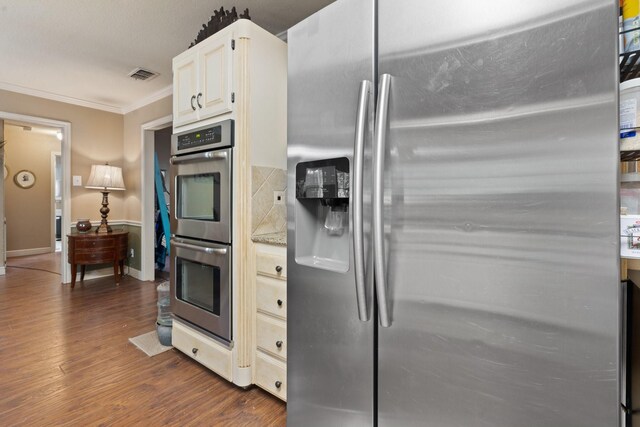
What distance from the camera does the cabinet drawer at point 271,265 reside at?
1594mm

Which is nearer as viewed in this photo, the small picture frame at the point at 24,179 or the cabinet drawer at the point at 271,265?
the cabinet drawer at the point at 271,265

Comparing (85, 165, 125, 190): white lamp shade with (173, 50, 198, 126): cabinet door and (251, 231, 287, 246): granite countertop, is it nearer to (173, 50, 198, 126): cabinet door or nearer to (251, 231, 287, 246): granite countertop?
(173, 50, 198, 126): cabinet door

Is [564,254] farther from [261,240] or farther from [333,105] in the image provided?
[261,240]

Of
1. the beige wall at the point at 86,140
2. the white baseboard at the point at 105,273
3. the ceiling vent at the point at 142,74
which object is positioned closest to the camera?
the ceiling vent at the point at 142,74

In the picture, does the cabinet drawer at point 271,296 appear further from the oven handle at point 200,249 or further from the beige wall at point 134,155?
the beige wall at point 134,155

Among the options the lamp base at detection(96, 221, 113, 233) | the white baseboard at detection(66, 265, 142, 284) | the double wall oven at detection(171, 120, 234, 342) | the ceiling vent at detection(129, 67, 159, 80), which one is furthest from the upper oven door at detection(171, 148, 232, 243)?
the white baseboard at detection(66, 265, 142, 284)

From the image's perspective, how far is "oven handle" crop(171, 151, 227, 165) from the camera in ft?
5.79

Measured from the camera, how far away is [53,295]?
352 cm

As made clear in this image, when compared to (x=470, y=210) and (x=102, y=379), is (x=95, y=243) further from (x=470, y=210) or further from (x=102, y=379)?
(x=470, y=210)

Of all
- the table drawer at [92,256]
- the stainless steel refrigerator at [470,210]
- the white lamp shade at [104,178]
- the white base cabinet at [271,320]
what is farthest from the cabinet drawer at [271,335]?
the white lamp shade at [104,178]

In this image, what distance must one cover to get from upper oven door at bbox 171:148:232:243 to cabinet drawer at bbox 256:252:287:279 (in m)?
0.23

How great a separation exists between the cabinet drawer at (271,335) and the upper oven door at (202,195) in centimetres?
Answer: 51

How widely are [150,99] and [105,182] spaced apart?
1223 mm

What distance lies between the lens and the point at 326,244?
1209 millimetres
